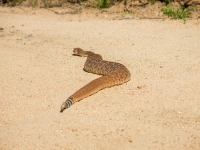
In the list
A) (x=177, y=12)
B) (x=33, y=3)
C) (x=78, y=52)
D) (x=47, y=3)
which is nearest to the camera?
(x=78, y=52)

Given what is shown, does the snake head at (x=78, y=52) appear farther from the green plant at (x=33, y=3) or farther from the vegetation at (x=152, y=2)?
the green plant at (x=33, y=3)

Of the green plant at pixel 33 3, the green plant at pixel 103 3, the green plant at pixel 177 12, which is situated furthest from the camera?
the green plant at pixel 33 3

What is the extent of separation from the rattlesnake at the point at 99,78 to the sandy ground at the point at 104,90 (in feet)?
0.34

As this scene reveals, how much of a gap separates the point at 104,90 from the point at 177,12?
16.8ft

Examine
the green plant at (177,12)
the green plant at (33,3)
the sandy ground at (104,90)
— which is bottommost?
the sandy ground at (104,90)

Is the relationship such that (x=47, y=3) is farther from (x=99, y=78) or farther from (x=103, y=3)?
(x=99, y=78)

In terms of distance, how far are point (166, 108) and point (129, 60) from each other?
233 cm

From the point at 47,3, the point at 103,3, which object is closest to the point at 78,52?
the point at 103,3

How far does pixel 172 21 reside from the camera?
10.2m

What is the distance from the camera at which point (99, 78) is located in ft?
20.9

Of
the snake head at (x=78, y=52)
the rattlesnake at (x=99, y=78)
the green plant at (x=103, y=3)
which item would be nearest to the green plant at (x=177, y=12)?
the green plant at (x=103, y=3)

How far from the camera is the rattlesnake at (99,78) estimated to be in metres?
5.85

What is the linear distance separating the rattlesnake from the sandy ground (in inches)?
4.1

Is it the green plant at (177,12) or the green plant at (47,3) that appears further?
the green plant at (47,3)
